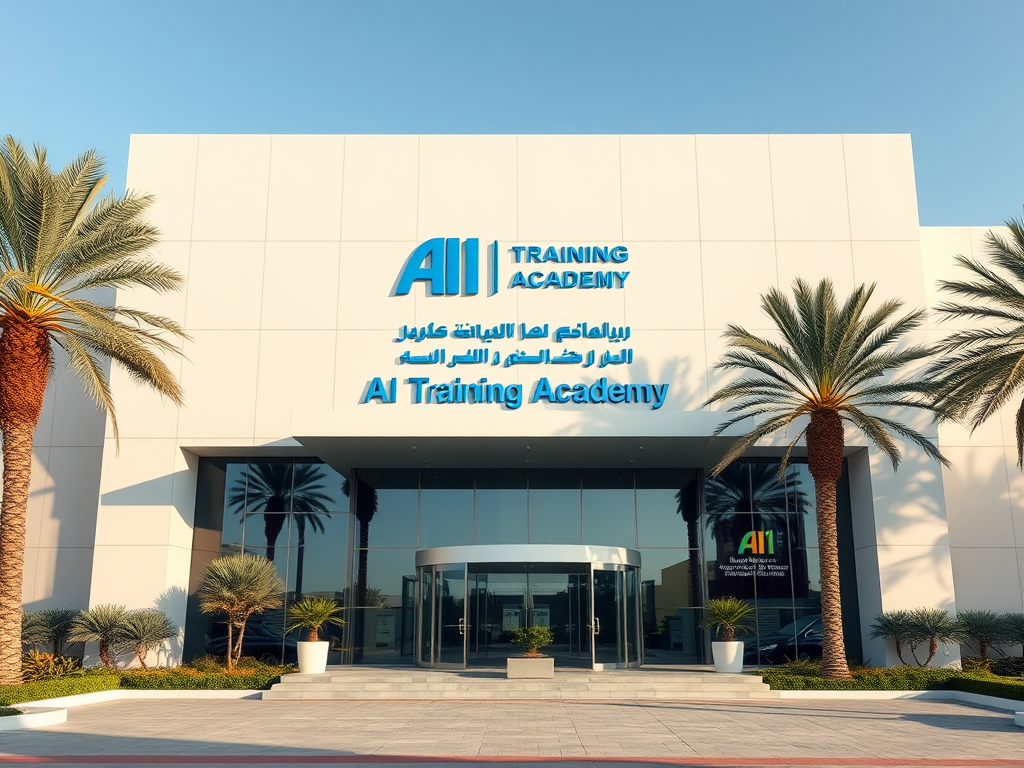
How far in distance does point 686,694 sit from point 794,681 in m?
2.80

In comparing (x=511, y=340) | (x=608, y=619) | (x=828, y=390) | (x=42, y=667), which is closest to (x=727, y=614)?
(x=608, y=619)

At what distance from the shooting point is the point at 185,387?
25.2 meters

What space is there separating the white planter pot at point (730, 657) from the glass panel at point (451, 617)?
690 cm

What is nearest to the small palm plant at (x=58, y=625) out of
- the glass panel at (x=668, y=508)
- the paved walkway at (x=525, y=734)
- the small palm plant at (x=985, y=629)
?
the paved walkway at (x=525, y=734)

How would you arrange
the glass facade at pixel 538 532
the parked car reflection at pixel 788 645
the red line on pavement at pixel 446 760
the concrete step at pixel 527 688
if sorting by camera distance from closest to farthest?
1. the red line on pavement at pixel 446 760
2. the concrete step at pixel 527 688
3. the parked car reflection at pixel 788 645
4. the glass facade at pixel 538 532

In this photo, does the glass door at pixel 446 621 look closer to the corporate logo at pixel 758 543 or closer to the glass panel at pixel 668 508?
the glass panel at pixel 668 508

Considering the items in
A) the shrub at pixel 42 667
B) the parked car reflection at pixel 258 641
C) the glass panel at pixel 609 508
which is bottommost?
the shrub at pixel 42 667

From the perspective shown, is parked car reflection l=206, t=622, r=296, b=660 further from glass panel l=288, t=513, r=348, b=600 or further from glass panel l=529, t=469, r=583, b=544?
glass panel l=529, t=469, r=583, b=544

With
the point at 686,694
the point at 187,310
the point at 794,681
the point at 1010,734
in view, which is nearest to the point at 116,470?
the point at 187,310

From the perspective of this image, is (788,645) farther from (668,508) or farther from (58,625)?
(58,625)

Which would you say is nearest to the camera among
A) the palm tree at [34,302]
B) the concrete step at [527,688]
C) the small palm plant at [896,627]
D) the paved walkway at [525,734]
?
the paved walkway at [525,734]

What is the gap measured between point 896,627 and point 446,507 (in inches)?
511

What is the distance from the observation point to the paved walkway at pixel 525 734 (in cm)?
1223

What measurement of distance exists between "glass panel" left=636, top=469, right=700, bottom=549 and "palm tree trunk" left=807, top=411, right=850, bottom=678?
4.94m
